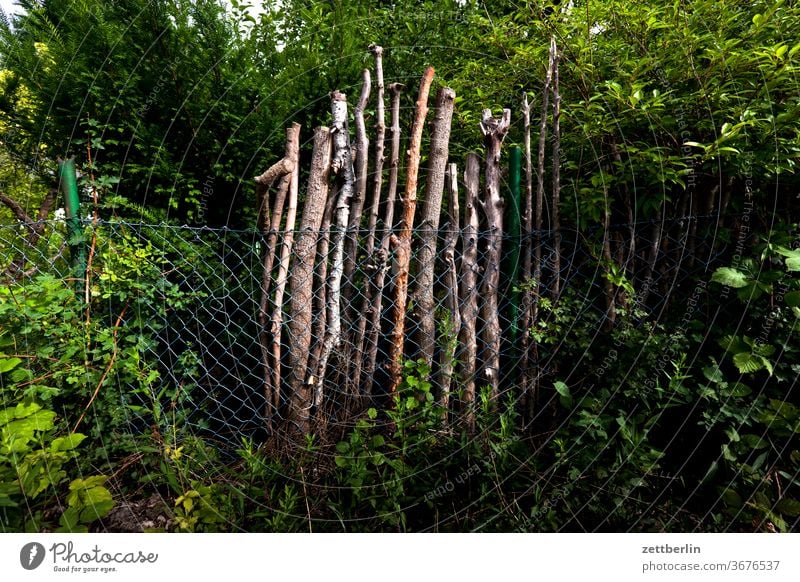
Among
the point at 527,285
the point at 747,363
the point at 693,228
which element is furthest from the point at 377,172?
the point at 747,363

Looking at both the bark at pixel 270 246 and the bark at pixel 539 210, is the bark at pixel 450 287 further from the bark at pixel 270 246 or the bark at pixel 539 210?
Answer: the bark at pixel 270 246

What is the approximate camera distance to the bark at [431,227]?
9.24 ft

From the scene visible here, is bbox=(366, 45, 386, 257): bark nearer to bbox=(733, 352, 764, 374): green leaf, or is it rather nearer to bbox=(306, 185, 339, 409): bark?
bbox=(306, 185, 339, 409): bark

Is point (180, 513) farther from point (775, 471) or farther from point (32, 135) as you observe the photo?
point (775, 471)

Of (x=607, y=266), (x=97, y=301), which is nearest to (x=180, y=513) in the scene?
(x=97, y=301)

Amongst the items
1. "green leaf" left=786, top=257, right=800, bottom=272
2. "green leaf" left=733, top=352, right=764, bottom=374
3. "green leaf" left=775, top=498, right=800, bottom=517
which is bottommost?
"green leaf" left=775, top=498, right=800, bottom=517

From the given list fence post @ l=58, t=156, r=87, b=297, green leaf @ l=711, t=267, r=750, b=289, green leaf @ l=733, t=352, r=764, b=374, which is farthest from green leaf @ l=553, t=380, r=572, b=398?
fence post @ l=58, t=156, r=87, b=297

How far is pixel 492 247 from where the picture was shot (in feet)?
9.33

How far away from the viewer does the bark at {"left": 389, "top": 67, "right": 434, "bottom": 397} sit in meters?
2.78

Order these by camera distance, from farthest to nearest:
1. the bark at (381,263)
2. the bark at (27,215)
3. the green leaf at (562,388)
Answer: the bark at (27,215), the bark at (381,263), the green leaf at (562,388)

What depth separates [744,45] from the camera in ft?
8.88

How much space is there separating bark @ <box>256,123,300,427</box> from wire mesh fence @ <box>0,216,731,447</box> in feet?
0.04
